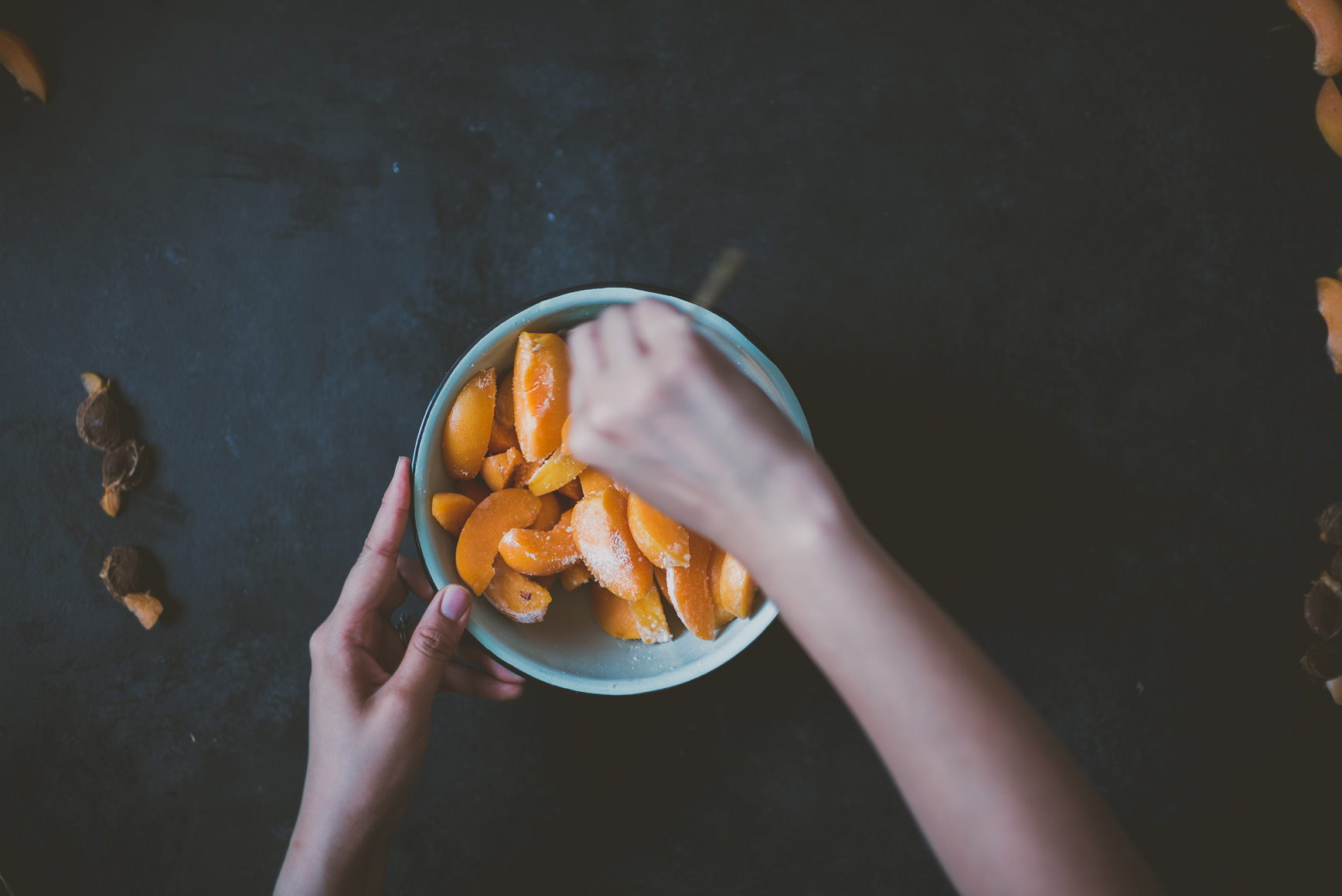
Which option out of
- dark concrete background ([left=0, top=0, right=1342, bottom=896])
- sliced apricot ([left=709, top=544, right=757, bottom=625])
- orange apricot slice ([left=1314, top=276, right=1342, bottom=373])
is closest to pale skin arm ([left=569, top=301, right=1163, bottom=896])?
sliced apricot ([left=709, top=544, right=757, bottom=625])

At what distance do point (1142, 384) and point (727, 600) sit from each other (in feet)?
1.86

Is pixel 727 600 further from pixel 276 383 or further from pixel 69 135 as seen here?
pixel 69 135

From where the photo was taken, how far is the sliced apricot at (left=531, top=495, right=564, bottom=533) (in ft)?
2.42

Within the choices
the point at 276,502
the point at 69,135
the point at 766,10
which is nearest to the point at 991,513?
the point at 766,10

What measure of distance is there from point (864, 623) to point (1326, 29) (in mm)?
976

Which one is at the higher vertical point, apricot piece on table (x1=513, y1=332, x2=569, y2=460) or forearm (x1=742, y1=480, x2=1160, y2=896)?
forearm (x1=742, y1=480, x2=1160, y2=896)

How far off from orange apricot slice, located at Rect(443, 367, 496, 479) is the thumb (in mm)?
115

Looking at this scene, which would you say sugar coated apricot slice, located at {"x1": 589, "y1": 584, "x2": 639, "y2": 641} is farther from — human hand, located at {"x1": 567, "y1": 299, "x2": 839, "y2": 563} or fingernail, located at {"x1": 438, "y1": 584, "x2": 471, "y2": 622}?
human hand, located at {"x1": 567, "y1": 299, "x2": 839, "y2": 563}

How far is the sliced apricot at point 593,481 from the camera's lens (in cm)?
72

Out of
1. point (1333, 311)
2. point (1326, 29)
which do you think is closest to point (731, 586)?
point (1333, 311)

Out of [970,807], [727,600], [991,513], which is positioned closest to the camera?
[970,807]

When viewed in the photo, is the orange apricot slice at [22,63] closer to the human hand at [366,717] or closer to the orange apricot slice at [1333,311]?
the human hand at [366,717]

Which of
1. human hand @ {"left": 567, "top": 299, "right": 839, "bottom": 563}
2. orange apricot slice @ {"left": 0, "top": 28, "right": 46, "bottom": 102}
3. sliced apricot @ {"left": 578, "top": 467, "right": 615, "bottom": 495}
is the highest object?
human hand @ {"left": 567, "top": 299, "right": 839, "bottom": 563}

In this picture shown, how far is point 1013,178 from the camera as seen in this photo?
2.98ft
